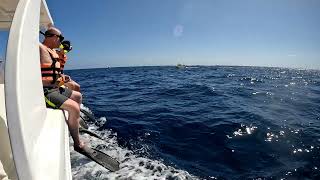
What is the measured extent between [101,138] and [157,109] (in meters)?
3.84

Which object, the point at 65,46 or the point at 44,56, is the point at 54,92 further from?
the point at 65,46

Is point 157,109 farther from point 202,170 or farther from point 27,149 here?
point 27,149

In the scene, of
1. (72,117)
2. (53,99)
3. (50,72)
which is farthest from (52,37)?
(72,117)

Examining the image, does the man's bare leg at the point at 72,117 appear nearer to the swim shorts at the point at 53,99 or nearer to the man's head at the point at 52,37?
the swim shorts at the point at 53,99

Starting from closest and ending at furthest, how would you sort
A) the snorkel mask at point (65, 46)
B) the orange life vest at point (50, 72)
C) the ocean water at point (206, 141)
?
the orange life vest at point (50, 72)
the ocean water at point (206, 141)
the snorkel mask at point (65, 46)

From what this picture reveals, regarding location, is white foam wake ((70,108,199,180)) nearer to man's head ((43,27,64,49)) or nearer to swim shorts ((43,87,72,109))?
swim shorts ((43,87,72,109))

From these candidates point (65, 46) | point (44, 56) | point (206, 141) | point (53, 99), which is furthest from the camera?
point (206, 141)

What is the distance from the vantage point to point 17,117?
138 centimetres

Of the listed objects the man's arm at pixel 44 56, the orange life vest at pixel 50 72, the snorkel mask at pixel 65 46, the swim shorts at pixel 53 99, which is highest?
the snorkel mask at pixel 65 46

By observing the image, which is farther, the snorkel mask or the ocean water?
the snorkel mask

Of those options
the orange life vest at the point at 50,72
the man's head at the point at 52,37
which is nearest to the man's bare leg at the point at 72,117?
the orange life vest at the point at 50,72

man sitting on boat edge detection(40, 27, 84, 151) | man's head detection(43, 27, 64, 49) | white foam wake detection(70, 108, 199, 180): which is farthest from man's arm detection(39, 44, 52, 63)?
white foam wake detection(70, 108, 199, 180)

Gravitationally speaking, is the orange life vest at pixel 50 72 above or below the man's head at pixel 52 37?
below

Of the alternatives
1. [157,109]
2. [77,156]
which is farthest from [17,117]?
[157,109]
